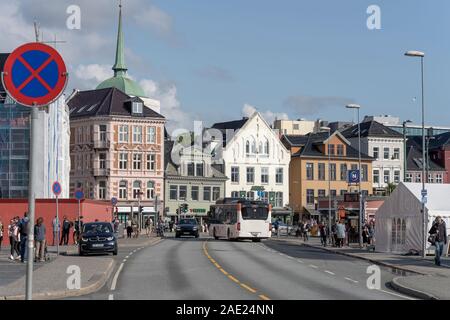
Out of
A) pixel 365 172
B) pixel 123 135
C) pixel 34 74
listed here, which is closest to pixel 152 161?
pixel 123 135

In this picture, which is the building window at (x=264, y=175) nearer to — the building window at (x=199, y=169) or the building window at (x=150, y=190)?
the building window at (x=199, y=169)

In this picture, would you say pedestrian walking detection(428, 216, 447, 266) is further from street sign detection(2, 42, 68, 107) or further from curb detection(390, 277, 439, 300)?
street sign detection(2, 42, 68, 107)

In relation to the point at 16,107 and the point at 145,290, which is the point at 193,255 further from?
the point at 16,107

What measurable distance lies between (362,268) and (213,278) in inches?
363

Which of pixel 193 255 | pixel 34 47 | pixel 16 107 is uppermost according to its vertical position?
pixel 16 107

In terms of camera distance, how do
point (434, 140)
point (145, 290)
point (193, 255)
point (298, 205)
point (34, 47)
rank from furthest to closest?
point (434, 140), point (298, 205), point (193, 255), point (145, 290), point (34, 47)

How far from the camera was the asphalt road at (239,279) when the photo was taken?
19.6 meters

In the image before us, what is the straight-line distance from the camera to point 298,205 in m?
108

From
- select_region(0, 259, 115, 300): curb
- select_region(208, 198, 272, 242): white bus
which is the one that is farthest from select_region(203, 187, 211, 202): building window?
select_region(0, 259, 115, 300): curb

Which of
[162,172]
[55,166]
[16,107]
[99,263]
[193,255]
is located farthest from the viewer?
[162,172]

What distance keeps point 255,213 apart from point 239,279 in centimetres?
3484

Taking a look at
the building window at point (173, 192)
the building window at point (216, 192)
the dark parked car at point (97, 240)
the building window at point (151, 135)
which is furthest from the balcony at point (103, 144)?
the dark parked car at point (97, 240)

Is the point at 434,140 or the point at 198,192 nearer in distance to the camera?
the point at 198,192

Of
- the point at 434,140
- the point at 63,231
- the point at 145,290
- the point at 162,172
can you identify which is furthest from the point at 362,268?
the point at 434,140
